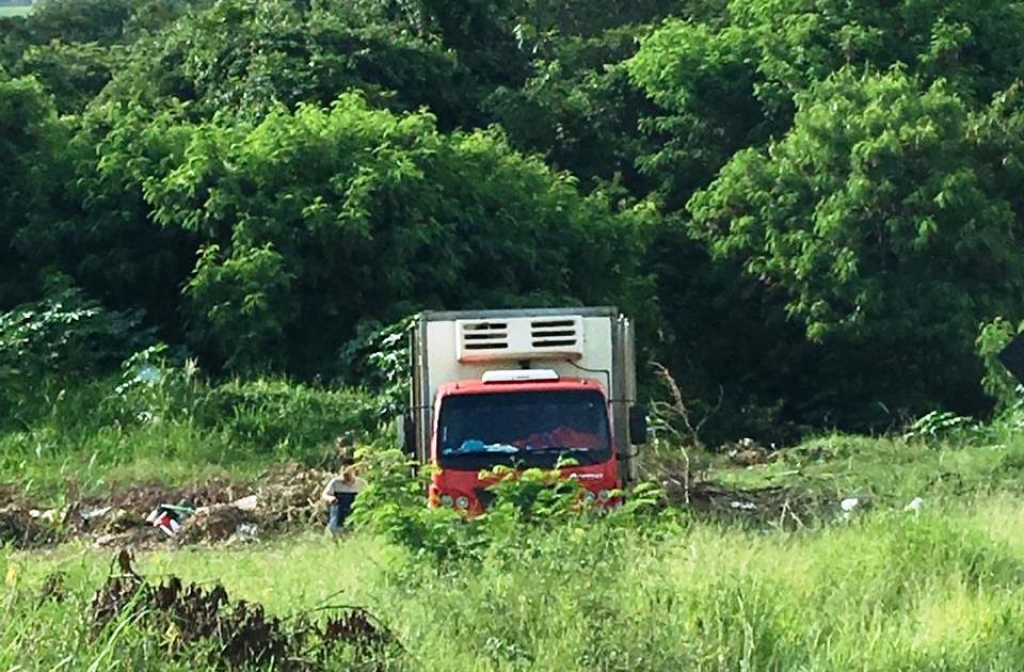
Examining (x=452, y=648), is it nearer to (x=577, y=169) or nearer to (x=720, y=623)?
(x=720, y=623)

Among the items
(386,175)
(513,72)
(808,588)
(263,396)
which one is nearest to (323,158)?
(386,175)

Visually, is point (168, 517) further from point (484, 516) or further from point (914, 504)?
point (484, 516)

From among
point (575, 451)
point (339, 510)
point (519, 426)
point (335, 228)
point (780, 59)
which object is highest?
point (780, 59)

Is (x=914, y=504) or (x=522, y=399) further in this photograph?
(x=914, y=504)

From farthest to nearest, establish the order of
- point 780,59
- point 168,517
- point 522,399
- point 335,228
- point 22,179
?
point 780,59 → point 22,179 → point 335,228 → point 168,517 → point 522,399

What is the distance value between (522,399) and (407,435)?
173 centimetres

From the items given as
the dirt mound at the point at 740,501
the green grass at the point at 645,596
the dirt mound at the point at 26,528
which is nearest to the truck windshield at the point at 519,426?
the green grass at the point at 645,596

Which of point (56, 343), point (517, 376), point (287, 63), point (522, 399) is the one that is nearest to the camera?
point (522, 399)

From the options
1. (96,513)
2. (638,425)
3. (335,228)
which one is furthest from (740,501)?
(335,228)

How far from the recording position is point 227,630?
692cm

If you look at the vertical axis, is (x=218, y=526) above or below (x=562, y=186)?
below

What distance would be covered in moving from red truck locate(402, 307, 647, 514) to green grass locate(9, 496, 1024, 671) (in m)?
3.05

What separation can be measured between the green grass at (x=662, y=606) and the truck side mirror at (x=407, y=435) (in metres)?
4.98

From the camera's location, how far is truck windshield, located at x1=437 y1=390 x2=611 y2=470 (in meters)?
13.4
